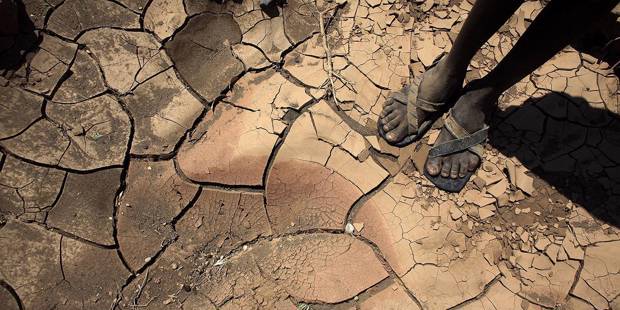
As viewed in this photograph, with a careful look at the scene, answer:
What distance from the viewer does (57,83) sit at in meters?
2.44

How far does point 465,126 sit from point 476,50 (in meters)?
0.47

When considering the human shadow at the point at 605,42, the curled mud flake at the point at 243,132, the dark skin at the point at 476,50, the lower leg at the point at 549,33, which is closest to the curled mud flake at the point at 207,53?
the curled mud flake at the point at 243,132

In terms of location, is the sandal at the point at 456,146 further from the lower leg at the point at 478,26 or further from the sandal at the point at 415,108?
the lower leg at the point at 478,26

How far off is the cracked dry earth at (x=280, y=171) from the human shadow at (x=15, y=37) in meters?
0.04

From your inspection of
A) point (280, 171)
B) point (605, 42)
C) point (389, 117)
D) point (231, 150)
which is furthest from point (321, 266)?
point (605, 42)

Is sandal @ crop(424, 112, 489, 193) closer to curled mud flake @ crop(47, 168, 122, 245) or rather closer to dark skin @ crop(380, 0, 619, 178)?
dark skin @ crop(380, 0, 619, 178)

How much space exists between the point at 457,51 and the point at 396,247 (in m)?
1.07

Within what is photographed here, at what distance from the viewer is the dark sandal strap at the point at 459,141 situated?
7.51 feet

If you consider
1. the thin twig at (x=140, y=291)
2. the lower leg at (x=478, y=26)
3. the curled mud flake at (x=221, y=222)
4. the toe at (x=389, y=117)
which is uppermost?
the lower leg at (x=478, y=26)

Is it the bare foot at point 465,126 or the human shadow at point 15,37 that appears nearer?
the bare foot at point 465,126

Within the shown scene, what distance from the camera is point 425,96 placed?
2297mm

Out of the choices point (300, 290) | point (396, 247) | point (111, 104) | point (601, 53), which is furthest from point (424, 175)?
point (111, 104)

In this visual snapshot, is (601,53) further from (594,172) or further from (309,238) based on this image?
(309,238)

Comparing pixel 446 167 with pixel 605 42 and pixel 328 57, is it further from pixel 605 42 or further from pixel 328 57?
pixel 605 42
